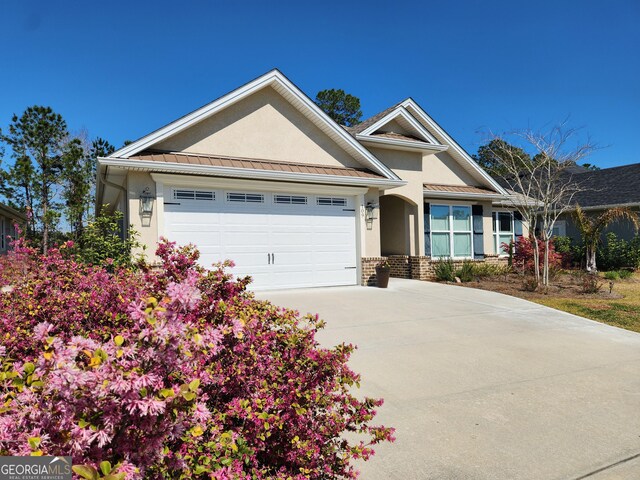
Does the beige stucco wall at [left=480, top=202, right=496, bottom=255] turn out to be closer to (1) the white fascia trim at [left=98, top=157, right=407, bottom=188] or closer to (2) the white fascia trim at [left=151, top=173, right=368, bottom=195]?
(1) the white fascia trim at [left=98, top=157, right=407, bottom=188]

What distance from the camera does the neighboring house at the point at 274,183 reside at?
10352 mm

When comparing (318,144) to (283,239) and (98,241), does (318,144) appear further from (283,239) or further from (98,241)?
(98,241)

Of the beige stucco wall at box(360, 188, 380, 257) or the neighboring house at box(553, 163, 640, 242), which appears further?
the neighboring house at box(553, 163, 640, 242)

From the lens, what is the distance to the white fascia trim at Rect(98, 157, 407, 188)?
9727 mm

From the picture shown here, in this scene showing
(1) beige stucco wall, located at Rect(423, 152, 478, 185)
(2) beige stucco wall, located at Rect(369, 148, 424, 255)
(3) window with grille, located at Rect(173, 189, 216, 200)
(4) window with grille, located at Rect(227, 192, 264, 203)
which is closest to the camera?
(3) window with grille, located at Rect(173, 189, 216, 200)

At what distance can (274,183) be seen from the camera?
37.7ft

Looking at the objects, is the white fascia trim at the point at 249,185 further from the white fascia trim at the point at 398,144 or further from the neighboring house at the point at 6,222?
the neighboring house at the point at 6,222

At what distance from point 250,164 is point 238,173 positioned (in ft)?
2.41

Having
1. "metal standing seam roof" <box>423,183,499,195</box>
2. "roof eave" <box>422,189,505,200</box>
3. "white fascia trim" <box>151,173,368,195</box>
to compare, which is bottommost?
"white fascia trim" <box>151,173,368,195</box>

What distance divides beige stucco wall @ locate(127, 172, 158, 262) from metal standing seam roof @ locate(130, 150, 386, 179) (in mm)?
574

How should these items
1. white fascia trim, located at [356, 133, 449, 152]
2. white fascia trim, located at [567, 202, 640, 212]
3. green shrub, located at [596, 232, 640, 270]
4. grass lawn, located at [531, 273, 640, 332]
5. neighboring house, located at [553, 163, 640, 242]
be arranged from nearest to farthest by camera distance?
grass lawn, located at [531, 273, 640, 332], white fascia trim, located at [356, 133, 449, 152], green shrub, located at [596, 232, 640, 270], white fascia trim, located at [567, 202, 640, 212], neighboring house, located at [553, 163, 640, 242]

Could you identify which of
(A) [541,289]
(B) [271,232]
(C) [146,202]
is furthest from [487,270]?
(C) [146,202]

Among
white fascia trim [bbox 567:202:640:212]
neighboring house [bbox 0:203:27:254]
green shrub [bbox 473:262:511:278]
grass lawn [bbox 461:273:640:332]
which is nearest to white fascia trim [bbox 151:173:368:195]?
grass lawn [bbox 461:273:640:332]

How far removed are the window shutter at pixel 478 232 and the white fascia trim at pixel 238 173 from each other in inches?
247
